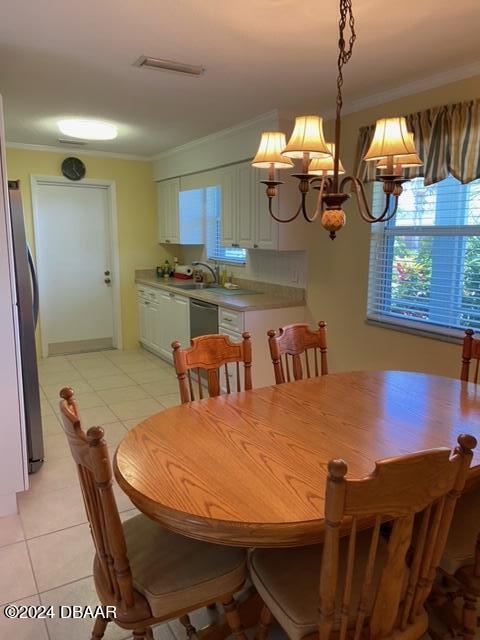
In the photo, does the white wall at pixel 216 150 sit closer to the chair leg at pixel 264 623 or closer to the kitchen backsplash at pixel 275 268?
the kitchen backsplash at pixel 275 268

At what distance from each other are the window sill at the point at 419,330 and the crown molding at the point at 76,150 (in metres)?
3.82

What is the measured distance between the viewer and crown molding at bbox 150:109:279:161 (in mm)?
3755

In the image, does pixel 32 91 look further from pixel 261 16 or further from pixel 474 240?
pixel 474 240

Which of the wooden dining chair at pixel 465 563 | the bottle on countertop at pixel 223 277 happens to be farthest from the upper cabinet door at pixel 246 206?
the wooden dining chair at pixel 465 563

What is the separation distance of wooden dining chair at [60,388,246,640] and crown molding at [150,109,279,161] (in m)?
3.06

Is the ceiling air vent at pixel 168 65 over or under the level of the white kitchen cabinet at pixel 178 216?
over

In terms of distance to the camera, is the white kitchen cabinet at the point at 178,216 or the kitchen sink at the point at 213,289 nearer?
the kitchen sink at the point at 213,289

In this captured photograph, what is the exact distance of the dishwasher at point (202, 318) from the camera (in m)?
4.31

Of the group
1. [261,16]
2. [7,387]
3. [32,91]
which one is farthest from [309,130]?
[32,91]

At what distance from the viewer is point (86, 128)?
4016mm

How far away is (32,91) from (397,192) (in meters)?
2.72

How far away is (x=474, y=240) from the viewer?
282 centimetres

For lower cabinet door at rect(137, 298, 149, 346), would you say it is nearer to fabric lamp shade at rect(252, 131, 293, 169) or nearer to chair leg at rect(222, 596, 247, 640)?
fabric lamp shade at rect(252, 131, 293, 169)

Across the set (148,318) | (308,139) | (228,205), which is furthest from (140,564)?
(148,318)
